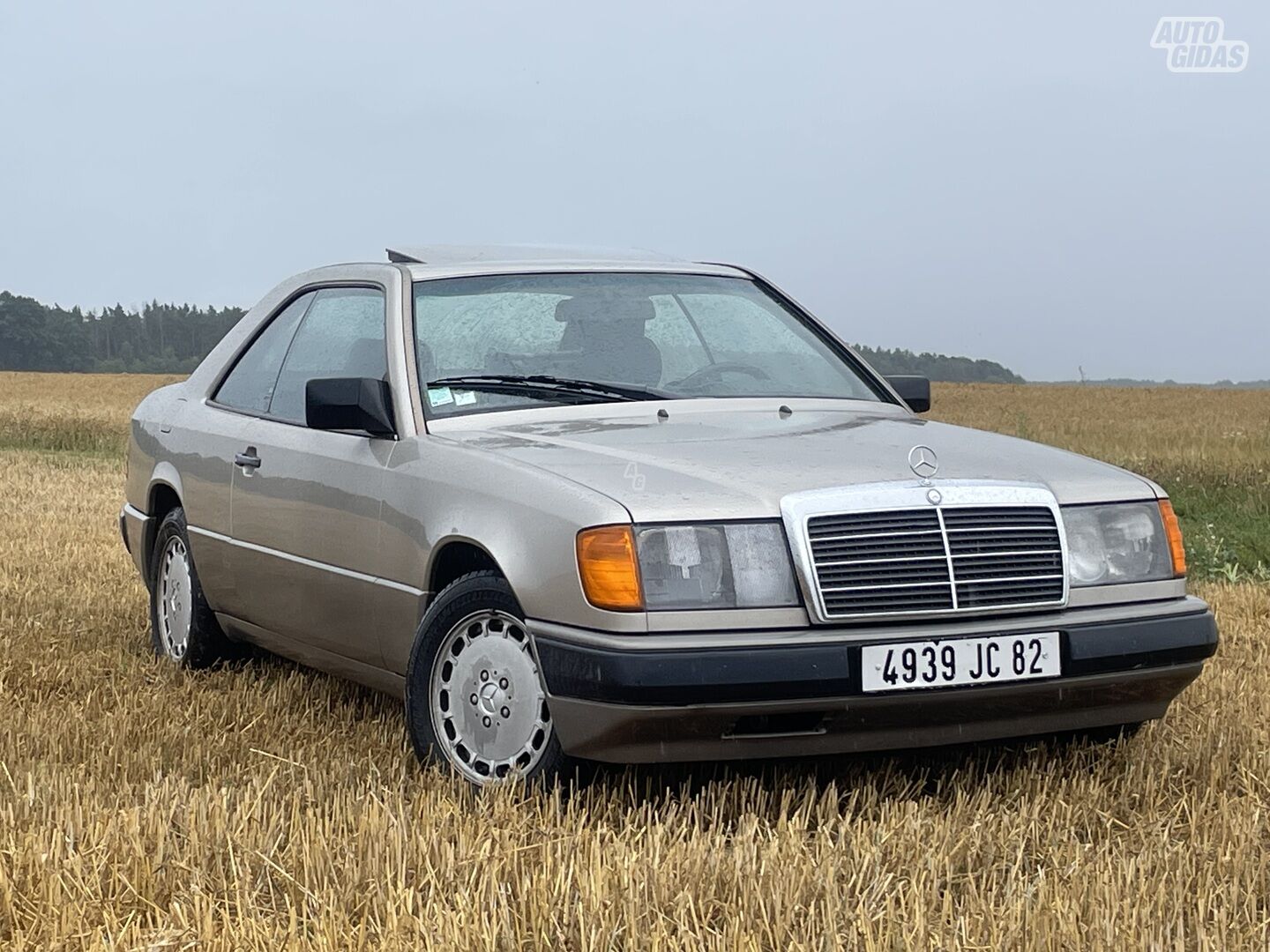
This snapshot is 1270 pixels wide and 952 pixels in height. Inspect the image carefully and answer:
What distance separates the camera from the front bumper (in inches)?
170

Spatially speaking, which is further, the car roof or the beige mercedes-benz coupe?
the car roof

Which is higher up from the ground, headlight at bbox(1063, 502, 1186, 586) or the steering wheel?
the steering wheel

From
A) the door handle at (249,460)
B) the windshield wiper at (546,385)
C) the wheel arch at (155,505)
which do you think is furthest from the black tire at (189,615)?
the windshield wiper at (546,385)

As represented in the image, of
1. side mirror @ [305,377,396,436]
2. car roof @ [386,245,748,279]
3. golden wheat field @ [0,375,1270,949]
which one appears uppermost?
car roof @ [386,245,748,279]

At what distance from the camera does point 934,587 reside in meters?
4.55

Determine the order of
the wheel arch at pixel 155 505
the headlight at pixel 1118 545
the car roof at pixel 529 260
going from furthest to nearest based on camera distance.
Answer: the wheel arch at pixel 155 505 → the car roof at pixel 529 260 → the headlight at pixel 1118 545

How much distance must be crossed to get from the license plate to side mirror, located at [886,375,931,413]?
1.91m

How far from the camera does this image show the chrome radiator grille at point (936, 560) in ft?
14.7

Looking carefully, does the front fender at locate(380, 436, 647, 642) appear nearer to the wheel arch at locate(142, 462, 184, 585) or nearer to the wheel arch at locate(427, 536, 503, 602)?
the wheel arch at locate(427, 536, 503, 602)

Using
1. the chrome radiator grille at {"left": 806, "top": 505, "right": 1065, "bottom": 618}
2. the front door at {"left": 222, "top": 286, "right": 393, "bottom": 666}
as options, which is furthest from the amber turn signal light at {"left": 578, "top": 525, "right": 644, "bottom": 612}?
the front door at {"left": 222, "top": 286, "right": 393, "bottom": 666}

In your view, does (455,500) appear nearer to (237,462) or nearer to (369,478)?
(369,478)

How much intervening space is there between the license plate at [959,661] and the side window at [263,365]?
302cm

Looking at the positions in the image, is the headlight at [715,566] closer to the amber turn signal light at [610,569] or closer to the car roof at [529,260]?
the amber turn signal light at [610,569]

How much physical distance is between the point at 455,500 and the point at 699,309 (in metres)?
1.54
